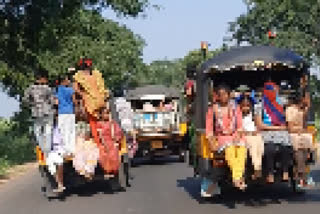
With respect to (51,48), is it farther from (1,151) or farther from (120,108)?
(120,108)

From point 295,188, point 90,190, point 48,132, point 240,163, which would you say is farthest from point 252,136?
point 90,190

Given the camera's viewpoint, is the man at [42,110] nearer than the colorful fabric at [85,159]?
No

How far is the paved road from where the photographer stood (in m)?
10.4

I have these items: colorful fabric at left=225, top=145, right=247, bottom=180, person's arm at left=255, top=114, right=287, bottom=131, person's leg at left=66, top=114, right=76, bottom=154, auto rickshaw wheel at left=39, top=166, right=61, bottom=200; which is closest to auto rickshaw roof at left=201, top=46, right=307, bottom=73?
person's arm at left=255, top=114, right=287, bottom=131

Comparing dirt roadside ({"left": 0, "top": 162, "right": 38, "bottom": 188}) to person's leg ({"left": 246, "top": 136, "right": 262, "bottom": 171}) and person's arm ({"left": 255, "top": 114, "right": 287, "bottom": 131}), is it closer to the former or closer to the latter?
person's arm ({"left": 255, "top": 114, "right": 287, "bottom": 131})

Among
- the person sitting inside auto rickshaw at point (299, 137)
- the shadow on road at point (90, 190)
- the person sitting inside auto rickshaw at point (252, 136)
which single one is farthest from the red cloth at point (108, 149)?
the person sitting inside auto rickshaw at point (299, 137)

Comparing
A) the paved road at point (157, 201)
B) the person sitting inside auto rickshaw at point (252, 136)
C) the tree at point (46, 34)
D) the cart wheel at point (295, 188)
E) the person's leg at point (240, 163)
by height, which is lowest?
the paved road at point (157, 201)

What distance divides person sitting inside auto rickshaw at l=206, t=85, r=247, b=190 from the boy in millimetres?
2974

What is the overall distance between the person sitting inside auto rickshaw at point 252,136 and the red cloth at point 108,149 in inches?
103

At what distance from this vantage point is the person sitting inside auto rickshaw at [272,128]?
10.5 metres

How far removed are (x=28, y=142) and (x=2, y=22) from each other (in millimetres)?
8691

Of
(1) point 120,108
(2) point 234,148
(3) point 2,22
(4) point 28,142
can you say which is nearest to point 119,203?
(2) point 234,148

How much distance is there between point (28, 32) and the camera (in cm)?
2328

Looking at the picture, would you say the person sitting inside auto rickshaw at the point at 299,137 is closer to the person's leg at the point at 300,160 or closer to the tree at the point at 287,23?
the person's leg at the point at 300,160
